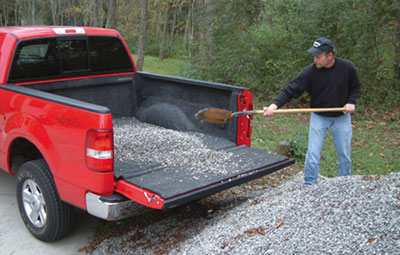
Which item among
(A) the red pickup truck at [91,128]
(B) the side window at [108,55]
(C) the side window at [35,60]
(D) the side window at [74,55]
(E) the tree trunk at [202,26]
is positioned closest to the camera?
(A) the red pickup truck at [91,128]

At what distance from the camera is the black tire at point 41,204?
4.11 m

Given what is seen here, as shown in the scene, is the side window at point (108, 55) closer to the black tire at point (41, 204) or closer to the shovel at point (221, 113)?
the shovel at point (221, 113)

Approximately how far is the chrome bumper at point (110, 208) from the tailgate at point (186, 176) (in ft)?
0.41

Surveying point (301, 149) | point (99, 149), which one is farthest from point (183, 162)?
point (301, 149)

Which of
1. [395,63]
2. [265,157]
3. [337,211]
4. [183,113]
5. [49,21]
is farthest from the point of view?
[49,21]

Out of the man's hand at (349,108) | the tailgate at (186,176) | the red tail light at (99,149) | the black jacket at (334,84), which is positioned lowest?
the tailgate at (186,176)

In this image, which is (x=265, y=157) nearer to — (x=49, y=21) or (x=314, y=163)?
(x=314, y=163)

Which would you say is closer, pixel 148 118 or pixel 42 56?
→ pixel 42 56

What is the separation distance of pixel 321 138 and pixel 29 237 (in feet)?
11.7

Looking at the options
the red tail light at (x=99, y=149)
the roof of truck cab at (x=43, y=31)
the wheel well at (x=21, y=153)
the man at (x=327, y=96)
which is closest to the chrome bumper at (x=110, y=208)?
the red tail light at (x=99, y=149)

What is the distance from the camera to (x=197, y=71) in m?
13.4

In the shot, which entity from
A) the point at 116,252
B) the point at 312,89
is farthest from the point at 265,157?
the point at 116,252

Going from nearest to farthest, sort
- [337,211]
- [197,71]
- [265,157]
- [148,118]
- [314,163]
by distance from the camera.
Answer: [337,211], [265,157], [314,163], [148,118], [197,71]

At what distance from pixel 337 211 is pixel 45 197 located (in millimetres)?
2785
